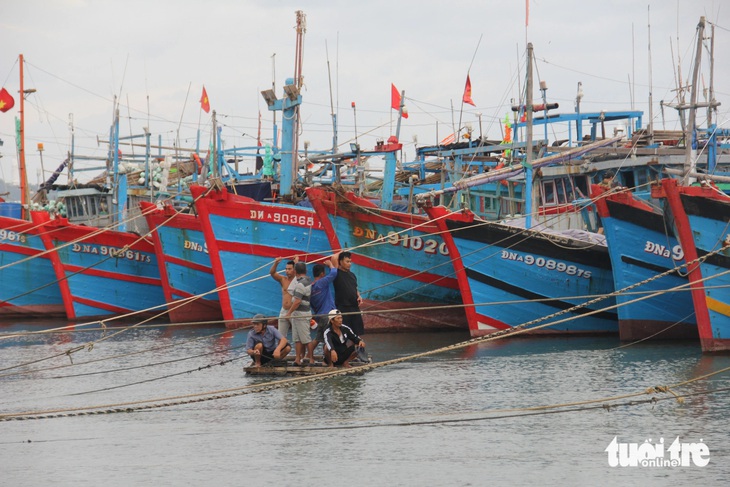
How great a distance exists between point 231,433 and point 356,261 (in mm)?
12240

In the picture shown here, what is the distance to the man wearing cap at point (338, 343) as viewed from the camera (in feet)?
49.0

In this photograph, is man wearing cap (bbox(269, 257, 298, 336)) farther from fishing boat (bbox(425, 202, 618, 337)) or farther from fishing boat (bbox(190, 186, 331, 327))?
fishing boat (bbox(190, 186, 331, 327))

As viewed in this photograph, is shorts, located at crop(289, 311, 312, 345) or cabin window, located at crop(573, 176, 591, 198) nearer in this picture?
shorts, located at crop(289, 311, 312, 345)

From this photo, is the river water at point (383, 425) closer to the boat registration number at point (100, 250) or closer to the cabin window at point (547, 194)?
the cabin window at point (547, 194)

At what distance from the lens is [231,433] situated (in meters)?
11.4

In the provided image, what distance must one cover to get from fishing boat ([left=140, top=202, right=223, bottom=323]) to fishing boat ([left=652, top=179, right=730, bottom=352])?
Answer: 45.2ft

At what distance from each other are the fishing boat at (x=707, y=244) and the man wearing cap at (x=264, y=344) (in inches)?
254

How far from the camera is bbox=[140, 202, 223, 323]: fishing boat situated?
28.0 metres

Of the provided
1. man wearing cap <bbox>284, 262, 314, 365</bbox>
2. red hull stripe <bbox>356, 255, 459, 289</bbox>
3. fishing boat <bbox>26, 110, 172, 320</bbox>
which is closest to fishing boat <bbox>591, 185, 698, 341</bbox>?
red hull stripe <bbox>356, 255, 459, 289</bbox>

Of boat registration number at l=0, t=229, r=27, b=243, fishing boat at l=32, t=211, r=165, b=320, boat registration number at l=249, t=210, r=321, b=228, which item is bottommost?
fishing boat at l=32, t=211, r=165, b=320

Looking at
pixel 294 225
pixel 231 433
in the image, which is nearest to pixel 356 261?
pixel 294 225

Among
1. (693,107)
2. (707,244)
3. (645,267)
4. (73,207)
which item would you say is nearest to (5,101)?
(73,207)

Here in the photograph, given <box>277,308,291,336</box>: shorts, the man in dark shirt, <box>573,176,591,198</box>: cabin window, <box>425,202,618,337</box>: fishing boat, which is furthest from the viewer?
<box>573,176,591,198</box>: cabin window

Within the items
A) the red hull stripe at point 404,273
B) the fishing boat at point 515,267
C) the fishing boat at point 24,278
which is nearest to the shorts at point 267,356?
the fishing boat at point 515,267
